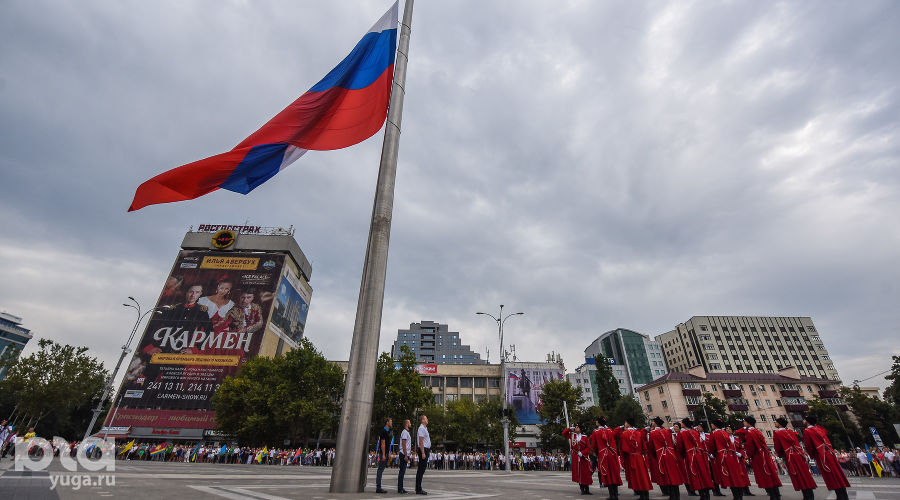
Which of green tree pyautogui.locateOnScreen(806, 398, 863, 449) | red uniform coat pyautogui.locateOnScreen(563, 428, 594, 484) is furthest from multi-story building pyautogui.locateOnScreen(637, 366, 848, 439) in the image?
red uniform coat pyautogui.locateOnScreen(563, 428, 594, 484)

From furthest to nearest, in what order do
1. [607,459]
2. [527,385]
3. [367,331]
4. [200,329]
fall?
1. [527,385]
2. [200,329]
3. [607,459]
4. [367,331]

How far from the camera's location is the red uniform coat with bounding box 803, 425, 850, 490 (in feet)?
26.8

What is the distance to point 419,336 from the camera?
504 ft

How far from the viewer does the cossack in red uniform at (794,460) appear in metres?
8.47

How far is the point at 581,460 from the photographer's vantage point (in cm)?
1125

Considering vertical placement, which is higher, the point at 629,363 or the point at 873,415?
the point at 629,363

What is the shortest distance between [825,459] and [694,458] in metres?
2.45

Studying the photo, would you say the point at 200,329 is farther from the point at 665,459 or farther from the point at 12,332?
the point at 12,332

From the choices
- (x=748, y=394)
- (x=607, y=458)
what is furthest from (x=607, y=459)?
(x=748, y=394)

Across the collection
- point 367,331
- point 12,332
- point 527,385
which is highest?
point 12,332

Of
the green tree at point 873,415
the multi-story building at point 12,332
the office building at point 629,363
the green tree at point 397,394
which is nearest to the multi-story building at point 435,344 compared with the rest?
the office building at point 629,363

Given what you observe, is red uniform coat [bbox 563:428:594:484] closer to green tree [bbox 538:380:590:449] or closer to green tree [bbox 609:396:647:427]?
green tree [bbox 538:380:590:449]

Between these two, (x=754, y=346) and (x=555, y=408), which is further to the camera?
(x=754, y=346)

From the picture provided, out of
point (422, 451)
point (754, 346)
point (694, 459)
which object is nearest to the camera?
point (422, 451)
